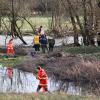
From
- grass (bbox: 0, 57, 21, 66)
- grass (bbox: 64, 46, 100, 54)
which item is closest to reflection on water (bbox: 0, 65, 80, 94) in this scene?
grass (bbox: 0, 57, 21, 66)

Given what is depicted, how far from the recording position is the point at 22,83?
78.4ft

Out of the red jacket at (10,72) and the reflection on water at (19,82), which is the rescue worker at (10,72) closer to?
the red jacket at (10,72)

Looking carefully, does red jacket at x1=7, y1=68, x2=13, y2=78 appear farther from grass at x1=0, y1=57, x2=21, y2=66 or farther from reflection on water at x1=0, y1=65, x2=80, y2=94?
grass at x1=0, y1=57, x2=21, y2=66

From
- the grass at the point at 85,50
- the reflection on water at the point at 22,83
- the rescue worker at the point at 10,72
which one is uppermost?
the grass at the point at 85,50

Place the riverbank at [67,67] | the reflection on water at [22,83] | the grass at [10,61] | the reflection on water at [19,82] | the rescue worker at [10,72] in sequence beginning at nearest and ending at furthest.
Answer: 1. the reflection on water at [22,83]
2. the reflection on water at [19,82]
3. the riverbank at [67,67]
4. the rescue worker at [10,72]
5. the grass at [10,61]

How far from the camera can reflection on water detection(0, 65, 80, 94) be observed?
70.2ft

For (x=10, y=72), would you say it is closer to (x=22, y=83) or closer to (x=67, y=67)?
(x=67, y=67)

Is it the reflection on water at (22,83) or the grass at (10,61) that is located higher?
the grass at (10,61)

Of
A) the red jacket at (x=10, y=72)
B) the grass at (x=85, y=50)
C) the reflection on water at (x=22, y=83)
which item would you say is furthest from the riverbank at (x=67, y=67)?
the grass at (x=85, y=50)

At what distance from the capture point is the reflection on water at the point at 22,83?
21.4m

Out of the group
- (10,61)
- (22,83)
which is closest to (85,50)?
(10,61)

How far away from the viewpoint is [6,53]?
1379 inches

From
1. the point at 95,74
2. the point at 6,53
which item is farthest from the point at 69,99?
the point at 6,53

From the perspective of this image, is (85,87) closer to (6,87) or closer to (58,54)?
(6,87)
